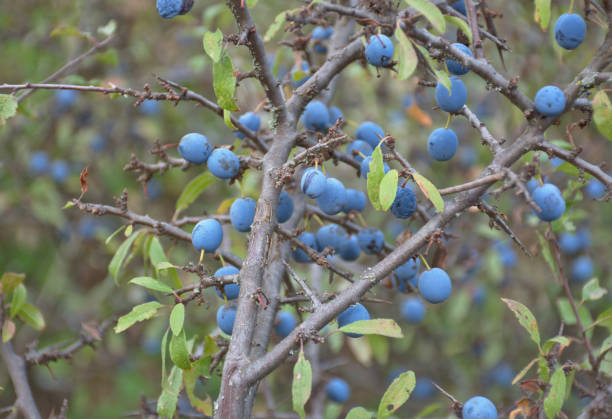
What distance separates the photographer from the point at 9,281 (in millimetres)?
1877

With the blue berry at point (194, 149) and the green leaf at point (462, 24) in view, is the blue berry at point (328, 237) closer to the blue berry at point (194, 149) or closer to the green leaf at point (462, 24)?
the blue berry at point (194, 149)

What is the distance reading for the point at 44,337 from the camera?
3904 mm

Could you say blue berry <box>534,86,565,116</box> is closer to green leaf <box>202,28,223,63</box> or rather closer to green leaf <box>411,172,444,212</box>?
green leaf <box>411,172,444,212</box>

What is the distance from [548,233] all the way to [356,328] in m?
0.86

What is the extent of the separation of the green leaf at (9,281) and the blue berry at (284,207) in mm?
890

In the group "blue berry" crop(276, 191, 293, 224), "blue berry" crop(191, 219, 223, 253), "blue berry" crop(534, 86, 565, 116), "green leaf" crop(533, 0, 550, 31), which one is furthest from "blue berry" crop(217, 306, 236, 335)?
"green leaf" crop(533, 0, 550, 31)

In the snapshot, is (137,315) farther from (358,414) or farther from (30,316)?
(30,316)

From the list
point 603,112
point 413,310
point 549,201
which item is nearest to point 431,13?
point 603,112

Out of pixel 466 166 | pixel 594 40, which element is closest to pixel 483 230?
pixel 466 166

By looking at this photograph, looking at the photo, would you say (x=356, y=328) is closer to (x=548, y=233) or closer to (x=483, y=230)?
(x=548, y=233)

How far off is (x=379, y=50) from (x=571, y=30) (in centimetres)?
51

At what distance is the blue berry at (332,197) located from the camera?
1541 mm

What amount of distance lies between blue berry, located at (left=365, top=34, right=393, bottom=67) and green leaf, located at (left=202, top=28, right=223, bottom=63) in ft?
1.34

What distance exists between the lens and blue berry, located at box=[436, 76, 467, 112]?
1.49m
